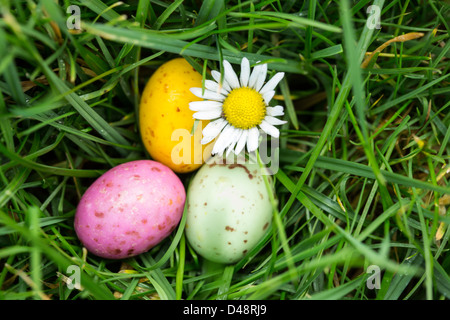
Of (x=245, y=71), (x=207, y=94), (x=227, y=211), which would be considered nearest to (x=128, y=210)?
(x=227, y=211)

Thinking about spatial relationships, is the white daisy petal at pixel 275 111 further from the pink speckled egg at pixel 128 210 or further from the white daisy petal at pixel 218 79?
the pink speckled egg at pixel 128 210

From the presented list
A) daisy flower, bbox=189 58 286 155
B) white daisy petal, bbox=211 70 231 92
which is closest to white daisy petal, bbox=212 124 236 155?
daisy flower, bbox=189 58 286 155

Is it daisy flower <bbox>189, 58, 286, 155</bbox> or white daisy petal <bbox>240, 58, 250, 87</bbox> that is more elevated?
white daisy petal <bbox>240, 58, 250, 87</bbox>

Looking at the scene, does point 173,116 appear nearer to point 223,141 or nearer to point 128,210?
point 223,141

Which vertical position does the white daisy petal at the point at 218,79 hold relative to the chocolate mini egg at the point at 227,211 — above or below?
above

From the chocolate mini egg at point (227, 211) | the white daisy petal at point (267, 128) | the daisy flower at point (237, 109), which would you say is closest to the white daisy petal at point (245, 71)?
the daisy flower at point (237, 109)

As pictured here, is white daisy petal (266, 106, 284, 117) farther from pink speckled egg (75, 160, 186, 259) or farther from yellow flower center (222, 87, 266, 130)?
pink speckled egg (75, 160, 186, 259)
